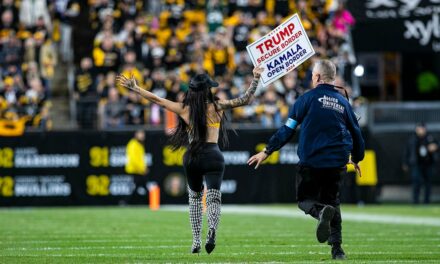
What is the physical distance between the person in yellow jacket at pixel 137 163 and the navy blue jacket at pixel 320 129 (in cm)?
1463

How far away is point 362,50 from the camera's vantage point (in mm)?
27109

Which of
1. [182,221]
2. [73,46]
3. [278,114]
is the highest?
[73,46]

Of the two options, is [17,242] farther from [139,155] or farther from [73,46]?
[73,46]

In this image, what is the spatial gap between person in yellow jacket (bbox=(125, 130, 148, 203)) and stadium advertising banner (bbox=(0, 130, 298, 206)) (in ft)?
0.20

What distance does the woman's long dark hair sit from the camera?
457 inches

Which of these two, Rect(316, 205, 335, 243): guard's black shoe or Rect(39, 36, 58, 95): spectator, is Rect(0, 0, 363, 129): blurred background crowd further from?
Rect(316, 205, 335, 243): guard's black shoe

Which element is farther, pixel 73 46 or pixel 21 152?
pixel 73 46

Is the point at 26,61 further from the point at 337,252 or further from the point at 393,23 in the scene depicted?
the point at 337,252

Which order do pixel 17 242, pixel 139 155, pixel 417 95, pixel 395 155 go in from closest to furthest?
pixel 17 242 < pixel 139 155 < pixel 395 155 < pixel 417 95

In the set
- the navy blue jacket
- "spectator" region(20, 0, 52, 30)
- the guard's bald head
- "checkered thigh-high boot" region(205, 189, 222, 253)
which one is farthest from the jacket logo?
"spectator" region(20, 0, 52, 30)

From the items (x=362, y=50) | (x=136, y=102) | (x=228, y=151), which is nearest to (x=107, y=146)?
(x=136, y=102)

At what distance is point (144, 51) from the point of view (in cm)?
2802

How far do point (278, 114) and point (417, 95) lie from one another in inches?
243

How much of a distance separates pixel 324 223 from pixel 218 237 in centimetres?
499
